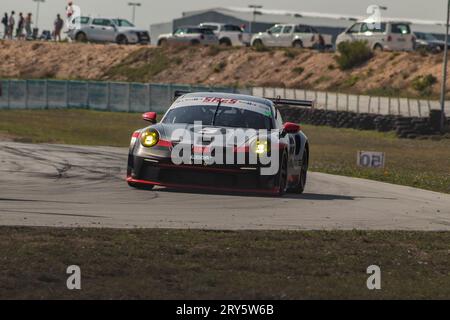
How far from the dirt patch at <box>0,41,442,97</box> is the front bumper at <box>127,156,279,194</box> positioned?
38.0 meters

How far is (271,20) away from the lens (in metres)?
103

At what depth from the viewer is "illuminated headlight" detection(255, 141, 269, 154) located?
14.4 metres

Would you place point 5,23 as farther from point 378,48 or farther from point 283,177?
point 283,177

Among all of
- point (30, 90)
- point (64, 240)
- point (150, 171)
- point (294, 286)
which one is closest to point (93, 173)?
point (150, 171)

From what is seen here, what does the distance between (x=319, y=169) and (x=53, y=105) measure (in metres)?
29.9

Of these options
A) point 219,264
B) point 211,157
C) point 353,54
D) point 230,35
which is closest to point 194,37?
point 230,35

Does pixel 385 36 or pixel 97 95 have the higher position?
pixel 385 36

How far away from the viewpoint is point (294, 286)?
832 centimetres

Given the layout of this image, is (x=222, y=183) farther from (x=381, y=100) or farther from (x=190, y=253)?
(x=381, y=100)

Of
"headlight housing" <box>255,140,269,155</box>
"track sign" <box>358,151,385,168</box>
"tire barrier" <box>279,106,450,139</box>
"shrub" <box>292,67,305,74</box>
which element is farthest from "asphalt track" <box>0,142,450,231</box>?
"shrub" <box>292,67,305,74</box>

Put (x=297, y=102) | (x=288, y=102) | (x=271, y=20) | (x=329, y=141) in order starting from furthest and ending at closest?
(x=271, y=20) < (x=329, y=141) < (x=288, y=102) < (x=297, y=102)

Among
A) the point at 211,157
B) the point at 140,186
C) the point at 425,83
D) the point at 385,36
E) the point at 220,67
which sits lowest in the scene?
the point at 220,67

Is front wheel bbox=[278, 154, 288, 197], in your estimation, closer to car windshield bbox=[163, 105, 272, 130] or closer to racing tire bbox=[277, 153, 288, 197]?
racing tire bbox=[277, 153, 288, 197]

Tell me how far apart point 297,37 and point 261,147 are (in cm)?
5265
